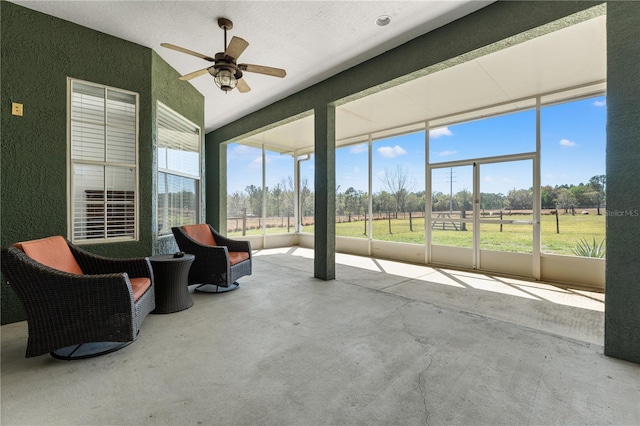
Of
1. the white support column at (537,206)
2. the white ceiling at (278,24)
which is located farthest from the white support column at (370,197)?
the white support column at (537,206)

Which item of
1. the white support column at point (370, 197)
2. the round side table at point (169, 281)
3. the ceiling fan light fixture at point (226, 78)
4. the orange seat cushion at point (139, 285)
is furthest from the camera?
the white support column at point (370, 197)

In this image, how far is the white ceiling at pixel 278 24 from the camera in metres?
2.95

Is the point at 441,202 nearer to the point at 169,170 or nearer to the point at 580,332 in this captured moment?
the point at 580,332

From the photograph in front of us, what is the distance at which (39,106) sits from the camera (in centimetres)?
309

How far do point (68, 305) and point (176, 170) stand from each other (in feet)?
9.66

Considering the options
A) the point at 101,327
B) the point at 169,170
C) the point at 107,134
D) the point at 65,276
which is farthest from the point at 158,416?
the point at 169,170

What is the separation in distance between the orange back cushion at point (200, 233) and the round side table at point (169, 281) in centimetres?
96

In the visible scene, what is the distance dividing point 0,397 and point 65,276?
2.59 ft

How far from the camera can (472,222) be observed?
222 inches

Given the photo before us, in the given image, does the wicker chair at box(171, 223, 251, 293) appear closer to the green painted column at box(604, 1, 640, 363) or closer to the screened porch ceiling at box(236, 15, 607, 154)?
the screened porch ceiling at box(236, 15, 607, 154)

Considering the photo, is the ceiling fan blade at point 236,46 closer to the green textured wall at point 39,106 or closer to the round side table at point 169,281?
the green textured wall at point 39,106

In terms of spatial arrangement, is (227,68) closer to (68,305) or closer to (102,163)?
(102,163)

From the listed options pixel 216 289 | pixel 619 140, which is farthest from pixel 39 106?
pixel 619 140

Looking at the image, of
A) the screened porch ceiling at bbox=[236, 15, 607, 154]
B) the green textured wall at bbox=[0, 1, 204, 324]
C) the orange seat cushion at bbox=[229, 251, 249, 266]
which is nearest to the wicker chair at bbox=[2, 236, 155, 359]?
the green textured wall at bbox=[0, 1, 204, 324]
